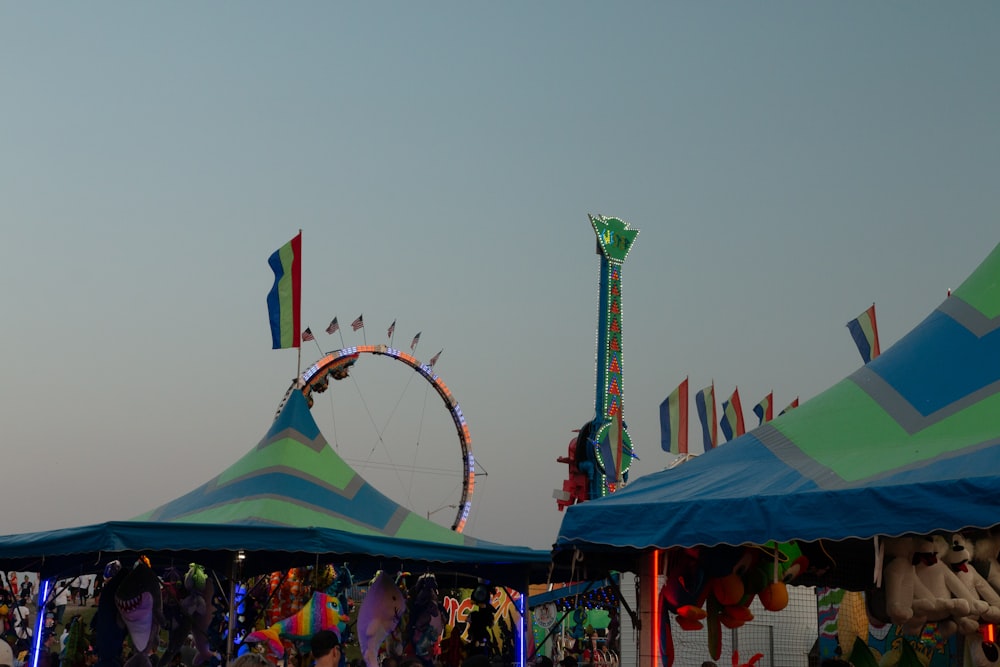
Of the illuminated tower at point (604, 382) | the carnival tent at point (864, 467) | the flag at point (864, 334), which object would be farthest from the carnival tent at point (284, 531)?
the illuminated tower at point (604, 382)

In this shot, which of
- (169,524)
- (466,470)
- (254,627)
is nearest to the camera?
(169,524)

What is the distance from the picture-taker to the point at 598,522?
25.1 feet

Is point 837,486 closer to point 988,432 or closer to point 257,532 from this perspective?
point 988,432

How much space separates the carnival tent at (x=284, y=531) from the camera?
1016 cm

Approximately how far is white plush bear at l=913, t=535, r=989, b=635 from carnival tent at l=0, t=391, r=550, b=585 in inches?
210

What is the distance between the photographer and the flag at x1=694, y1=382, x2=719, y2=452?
2547cm

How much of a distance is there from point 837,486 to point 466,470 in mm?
25481

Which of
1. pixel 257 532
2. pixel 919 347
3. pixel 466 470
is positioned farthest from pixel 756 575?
pixel 466 470

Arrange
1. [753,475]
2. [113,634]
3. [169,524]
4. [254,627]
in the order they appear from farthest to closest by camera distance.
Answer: [254,627], [113,634], [169,524], [753,475]

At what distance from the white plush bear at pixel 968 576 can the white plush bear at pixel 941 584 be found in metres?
0.03

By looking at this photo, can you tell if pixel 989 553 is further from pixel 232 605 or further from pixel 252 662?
pixel 232 605

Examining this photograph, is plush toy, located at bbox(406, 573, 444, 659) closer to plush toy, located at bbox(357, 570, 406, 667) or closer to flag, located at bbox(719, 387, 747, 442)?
plush toy, located at bbox(357, 570, 406, 667)

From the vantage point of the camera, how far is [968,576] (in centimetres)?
685

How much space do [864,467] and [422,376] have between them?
2512cm
